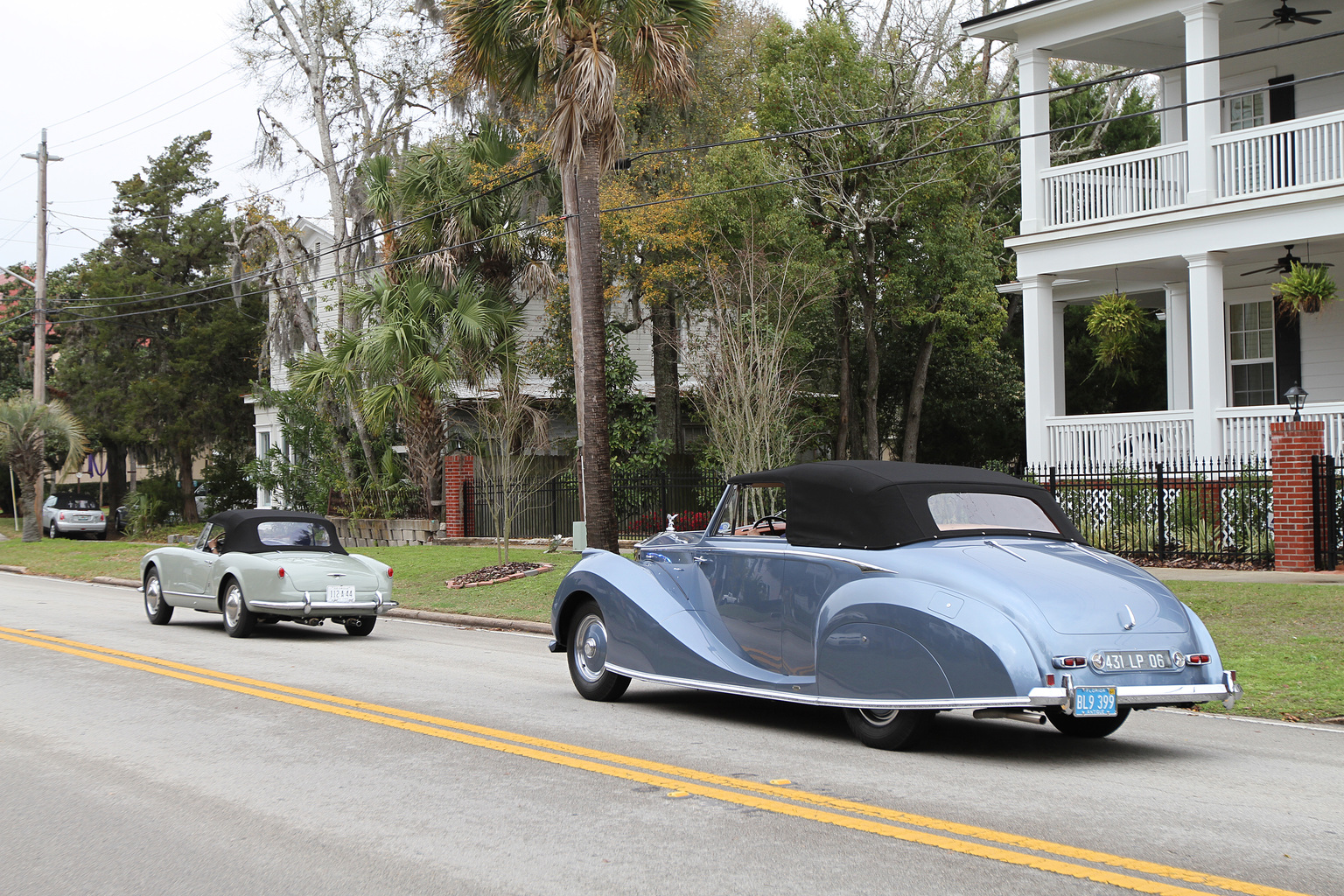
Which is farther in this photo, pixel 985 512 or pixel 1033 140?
pixel 1033 140

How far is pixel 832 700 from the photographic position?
720 cm

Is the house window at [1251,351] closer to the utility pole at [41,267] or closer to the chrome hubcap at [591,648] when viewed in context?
the chrome hubcap at [591,648]

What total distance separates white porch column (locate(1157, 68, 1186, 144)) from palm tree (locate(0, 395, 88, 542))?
2964 centimetres

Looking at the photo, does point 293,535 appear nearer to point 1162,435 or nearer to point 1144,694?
point 1144,694

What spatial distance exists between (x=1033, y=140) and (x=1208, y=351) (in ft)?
15.2

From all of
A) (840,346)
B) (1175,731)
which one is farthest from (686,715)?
(840,346)

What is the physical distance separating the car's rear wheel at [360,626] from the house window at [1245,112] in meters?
16.7

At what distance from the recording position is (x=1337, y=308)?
21.4 metres

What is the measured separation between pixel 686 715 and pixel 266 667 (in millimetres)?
4684

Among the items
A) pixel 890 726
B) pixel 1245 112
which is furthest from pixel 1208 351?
pixel 890 726

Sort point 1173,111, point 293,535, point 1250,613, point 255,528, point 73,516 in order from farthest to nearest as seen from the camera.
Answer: point 73,516, point 1173,111, point 293,535, point 255,528, point 1250,613

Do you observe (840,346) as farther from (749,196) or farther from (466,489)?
(466,489)

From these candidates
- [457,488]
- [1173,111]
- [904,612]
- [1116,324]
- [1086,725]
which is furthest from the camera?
[457,488]

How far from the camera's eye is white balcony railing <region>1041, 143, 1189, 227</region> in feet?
66.0
